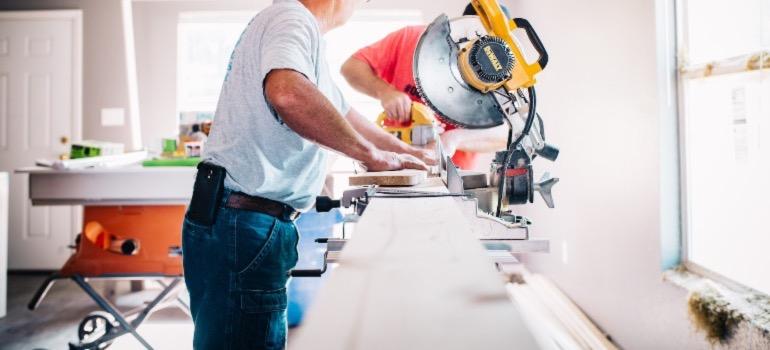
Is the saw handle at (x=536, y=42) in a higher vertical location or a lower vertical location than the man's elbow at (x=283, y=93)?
higher

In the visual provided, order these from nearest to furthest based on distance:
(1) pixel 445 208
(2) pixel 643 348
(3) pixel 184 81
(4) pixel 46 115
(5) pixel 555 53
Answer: (1) pixel 445 208
(2) pixel 643 348
(5) pixel 555 53
(4) pixel 46 115
(3) pixel 184 81

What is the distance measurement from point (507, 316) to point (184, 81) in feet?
15.5

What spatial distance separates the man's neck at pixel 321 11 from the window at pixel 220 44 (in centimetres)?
305

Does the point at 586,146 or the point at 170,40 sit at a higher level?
the point at 170,40

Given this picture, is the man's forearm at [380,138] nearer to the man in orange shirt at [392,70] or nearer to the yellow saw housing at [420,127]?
the yellow saw housing at [420,127]

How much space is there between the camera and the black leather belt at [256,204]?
1.15 meters

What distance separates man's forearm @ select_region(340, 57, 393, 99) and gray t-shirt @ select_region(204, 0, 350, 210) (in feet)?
2.07

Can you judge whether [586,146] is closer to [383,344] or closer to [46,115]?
[383,344]

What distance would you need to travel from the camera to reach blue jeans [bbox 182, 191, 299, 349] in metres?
1.12

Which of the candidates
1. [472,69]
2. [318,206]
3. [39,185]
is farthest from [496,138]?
[39,185]

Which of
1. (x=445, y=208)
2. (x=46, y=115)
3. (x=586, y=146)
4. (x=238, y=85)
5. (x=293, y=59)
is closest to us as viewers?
(x=445, y=208)

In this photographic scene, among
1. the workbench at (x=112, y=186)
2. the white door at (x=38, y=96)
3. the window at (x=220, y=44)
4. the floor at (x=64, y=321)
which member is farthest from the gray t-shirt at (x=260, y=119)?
the white door at (x=38, y=96)

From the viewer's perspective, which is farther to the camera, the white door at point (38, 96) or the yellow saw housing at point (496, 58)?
the white door at point (38, 96)

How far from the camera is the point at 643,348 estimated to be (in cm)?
200
